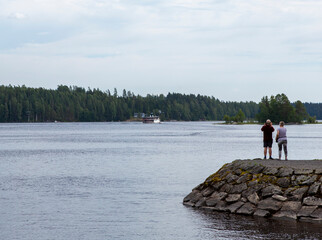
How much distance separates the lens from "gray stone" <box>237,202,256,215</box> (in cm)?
2430

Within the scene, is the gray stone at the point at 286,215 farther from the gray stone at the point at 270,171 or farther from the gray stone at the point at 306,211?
the gray stone at the point at 270,171

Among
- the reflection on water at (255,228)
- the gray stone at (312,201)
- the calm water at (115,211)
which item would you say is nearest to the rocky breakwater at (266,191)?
the gray stone at (312,201)

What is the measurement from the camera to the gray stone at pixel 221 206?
82.7ft

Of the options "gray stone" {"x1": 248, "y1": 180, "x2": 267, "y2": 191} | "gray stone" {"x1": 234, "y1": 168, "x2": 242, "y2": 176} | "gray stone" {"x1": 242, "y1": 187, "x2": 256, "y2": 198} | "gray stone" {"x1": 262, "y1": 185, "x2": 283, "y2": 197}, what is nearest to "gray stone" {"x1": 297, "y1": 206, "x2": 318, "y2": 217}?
"gray stone" {"x1": 262, "y1": 185, "x2": 283, "y2": 197}

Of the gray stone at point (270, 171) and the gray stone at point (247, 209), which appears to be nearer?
the gray stone at point (247, 209)

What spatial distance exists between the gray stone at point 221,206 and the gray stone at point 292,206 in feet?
9.22

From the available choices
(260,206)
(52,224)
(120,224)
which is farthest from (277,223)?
(52,224)

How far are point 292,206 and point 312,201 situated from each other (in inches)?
33.9

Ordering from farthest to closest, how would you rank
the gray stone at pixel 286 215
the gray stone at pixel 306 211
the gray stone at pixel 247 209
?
1. the gray stone at pixel 247 209
2. the gray stone at pixel 286 215
3. the gray stone at pixel 306 211

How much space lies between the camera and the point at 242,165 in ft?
90.7

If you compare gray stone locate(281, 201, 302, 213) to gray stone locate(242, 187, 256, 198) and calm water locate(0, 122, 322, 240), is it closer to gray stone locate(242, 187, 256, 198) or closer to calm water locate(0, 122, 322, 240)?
calm water locate(0, 122, 322, 240)

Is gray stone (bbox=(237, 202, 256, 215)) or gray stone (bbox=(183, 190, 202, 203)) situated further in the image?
gray stone (bbox=(183, 190, 202, 203))

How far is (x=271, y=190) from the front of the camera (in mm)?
24516

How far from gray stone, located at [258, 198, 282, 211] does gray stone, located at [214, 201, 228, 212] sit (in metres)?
1.68
